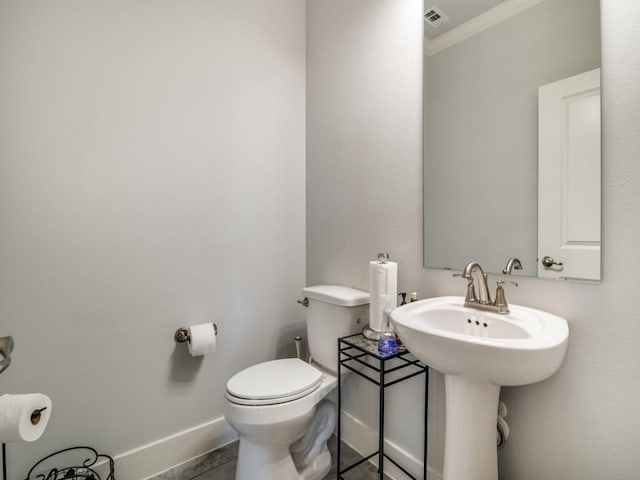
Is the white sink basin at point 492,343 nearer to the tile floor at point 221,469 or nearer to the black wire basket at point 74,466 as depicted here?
the tile floor at point 221,469

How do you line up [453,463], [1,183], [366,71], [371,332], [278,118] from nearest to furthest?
[453,463]
[1,183]
[371,332]
[366,71]
[278,118]

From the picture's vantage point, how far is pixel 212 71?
5.28 feet

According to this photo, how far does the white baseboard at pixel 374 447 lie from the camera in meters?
1.32

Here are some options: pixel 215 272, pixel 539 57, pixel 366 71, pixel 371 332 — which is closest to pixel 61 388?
pixel 215 272

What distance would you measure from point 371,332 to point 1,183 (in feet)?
5.10

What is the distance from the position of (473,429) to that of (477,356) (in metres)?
0.35

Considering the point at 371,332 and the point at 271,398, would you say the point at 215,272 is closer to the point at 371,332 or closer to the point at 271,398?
the point at 271,398

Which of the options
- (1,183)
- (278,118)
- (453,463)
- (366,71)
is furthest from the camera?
(278,118)

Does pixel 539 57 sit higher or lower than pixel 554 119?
higher

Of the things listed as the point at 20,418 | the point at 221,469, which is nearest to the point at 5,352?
the point at 20,418

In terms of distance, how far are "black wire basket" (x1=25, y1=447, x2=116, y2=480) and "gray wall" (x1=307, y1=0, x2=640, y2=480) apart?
1.17 metres

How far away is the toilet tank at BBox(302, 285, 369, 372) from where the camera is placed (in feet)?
4.73

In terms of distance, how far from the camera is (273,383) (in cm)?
130

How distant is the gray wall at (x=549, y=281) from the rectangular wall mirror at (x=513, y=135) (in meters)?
0.04
